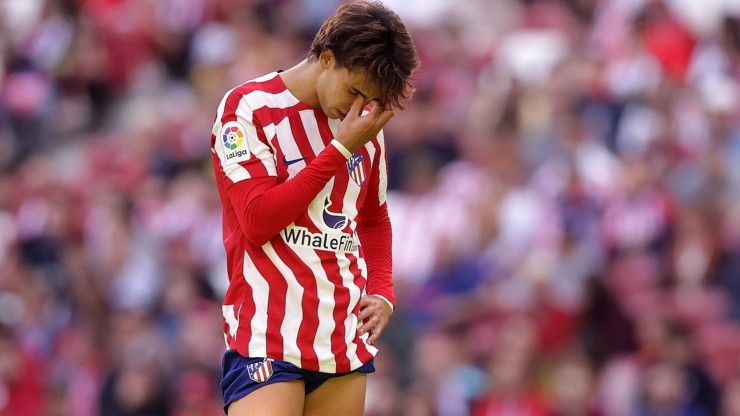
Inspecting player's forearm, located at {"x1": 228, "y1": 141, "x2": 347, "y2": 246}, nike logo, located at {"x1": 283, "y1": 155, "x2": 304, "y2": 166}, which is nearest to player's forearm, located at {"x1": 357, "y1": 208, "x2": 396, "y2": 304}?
nike logo, located at {"x1": 283, "y1": 155, "x2": 304, "y2": 166}

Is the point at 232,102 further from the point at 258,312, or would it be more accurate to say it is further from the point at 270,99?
the point at 258,312

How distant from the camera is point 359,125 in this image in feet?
12.8

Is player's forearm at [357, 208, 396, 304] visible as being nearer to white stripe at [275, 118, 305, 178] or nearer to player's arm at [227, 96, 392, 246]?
white stripe at [275, 118, 305, 178]

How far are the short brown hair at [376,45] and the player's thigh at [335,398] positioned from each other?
89 centimetres

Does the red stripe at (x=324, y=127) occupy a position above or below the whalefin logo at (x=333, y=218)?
above

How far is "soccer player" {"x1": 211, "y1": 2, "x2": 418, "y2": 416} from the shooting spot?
3.92 meters

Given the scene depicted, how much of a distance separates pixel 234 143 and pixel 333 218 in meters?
0.38

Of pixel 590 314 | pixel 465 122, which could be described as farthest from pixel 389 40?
pixel 465 122

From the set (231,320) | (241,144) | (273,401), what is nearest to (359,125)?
(241,144)

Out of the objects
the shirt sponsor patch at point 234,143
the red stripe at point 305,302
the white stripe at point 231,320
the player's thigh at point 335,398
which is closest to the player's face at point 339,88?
the shirt sponsor patch at point 234,143

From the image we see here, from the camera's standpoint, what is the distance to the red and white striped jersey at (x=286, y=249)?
4027mm

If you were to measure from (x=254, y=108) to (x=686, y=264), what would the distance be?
14.7 feet

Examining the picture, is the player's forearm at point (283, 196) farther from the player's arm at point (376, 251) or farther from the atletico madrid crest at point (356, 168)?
the player's arm at point (376, 251)

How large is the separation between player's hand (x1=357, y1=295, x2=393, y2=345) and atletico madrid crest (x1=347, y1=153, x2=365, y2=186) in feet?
1.26
